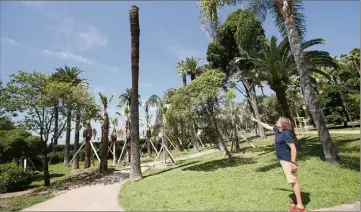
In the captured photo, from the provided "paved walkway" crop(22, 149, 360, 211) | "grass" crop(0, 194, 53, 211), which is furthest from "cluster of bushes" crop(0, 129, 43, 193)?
"paved walkway" crop(22, 149, 360, 211)

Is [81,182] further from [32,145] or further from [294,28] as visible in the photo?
[294,28]

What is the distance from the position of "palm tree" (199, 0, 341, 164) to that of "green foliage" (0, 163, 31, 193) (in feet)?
48.3

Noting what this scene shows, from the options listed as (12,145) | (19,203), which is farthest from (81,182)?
(12,145)

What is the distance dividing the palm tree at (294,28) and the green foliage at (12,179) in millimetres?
14731

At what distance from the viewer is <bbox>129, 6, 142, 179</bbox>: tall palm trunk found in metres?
15.9

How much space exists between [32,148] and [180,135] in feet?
84.4

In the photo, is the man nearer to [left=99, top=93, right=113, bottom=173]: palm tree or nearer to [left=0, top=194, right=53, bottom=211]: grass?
[left=0, top=194, right=53, bottom=211]: grass

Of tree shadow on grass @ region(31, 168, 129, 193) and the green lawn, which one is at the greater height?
the green lawn

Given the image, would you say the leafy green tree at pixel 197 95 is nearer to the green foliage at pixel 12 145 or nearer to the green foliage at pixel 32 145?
the green foliage at pixel 32 145

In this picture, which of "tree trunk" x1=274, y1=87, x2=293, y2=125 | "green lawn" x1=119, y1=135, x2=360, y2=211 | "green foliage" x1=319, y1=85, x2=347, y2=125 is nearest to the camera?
"green lawn" x1=119, y1=135, x2=360, y2=211

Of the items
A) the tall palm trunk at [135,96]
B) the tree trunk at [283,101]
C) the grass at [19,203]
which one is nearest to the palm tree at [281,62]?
the tree trunk at [283,101]

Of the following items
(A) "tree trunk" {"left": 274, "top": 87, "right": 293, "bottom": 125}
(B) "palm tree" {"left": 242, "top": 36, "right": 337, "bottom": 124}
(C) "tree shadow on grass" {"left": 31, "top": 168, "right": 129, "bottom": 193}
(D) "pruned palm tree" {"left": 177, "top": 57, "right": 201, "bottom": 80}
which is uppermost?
(D) "pruned palm tree" {"left": 177, "top": 57, "right": 201, "bottom": 80}

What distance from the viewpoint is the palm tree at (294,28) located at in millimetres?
12516

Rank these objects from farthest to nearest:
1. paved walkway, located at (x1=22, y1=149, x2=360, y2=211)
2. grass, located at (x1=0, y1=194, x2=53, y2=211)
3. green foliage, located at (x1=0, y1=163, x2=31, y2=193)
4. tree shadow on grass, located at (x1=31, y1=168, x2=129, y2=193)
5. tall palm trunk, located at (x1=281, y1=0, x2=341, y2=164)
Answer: green foliage, located at (x1=0, y1=163, x2=31, y2=193) → tree shadow on grass, located at (x1=31, y1=168, x2=129, y2=193) → tall palm trunk, located at (x1=281, y1=0, x2=341, y2=164) → grass, located at (x1=0, y1=194, x2=53, y2=211) → paved walkway, located at (x1=22, y1=149, x2=360, y2=211)
